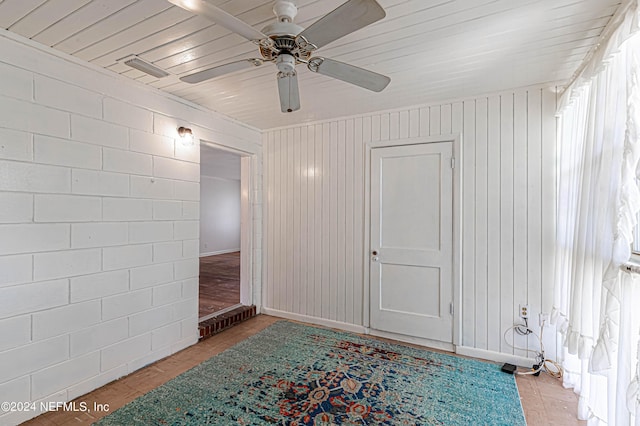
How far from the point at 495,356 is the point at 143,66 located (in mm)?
3926

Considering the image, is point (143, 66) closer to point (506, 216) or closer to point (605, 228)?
point (605, 228)

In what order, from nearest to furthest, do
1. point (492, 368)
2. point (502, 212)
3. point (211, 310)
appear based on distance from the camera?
1. point (492, 368)
2. point (502, 212)
3. point (211, 310)

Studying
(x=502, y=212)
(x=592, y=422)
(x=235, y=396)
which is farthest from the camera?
(x=502, y=212)

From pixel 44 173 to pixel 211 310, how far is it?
7.79ft

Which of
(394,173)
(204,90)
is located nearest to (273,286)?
(394,173)

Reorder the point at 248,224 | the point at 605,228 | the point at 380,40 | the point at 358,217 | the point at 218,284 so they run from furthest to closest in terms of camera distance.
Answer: the point at 218,284, the point at 248,224, the point at 358,217, the point at 380,40, the point at 605,228

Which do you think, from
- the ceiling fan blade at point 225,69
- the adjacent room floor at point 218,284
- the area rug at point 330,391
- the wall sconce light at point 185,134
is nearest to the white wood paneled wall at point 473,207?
the area rug at point 330,391

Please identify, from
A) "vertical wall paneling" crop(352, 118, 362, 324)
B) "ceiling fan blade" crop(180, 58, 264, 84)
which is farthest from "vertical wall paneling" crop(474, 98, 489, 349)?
"ceiling fan blade" crop(180, 58, 264, 84)

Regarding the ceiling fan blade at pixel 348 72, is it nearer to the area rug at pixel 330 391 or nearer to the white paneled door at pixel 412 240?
the white paneled door at pixel 412 240

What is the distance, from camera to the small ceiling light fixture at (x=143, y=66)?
7.26ft

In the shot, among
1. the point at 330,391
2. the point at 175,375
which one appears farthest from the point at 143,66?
the point at 330,391

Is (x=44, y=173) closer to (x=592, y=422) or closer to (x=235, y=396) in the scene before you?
(x=235, y=396)

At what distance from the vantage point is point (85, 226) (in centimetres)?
227

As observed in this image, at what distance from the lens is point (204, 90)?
9.18ft
